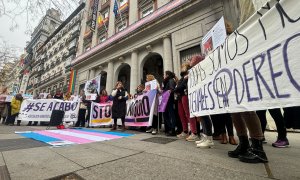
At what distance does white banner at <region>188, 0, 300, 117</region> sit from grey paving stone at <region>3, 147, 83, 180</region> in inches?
79.8

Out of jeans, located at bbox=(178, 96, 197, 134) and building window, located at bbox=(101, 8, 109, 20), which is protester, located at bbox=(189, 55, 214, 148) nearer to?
jeans, located at bbox=(178, 96, 197, 134)

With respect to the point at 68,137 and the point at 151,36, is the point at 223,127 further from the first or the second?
the point at 151,36

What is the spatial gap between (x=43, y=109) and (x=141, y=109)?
6.19 m

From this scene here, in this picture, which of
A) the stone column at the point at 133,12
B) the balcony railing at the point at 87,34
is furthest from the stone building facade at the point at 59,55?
the stone column at the point at 133,12

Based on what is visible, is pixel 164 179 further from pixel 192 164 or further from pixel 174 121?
pixel 174 121

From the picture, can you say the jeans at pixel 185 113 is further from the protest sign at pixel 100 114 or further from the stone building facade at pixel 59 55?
the stone building facade at pixel 59 55

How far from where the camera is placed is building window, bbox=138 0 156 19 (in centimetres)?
1483

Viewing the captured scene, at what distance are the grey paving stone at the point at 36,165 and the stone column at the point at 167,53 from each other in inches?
377

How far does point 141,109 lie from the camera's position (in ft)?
18.5

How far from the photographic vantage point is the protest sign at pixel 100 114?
23.8ft

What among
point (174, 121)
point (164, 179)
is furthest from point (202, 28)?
point (164, 179)

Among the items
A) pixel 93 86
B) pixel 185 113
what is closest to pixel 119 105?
pixel 185 113

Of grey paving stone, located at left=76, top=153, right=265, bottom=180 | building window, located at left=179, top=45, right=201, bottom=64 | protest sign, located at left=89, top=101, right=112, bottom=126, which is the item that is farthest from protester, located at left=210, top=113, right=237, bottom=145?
building window, located at left=179, top=45, right=201, bottom=64

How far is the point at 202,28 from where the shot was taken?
396 inches
